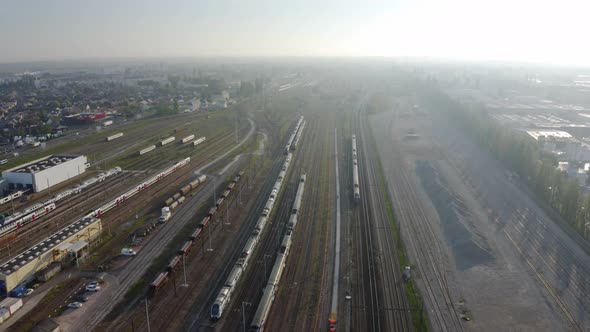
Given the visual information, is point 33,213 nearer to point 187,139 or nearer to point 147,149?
point 147,149

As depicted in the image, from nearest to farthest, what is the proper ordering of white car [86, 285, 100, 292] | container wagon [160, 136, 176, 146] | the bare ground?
the bare ground < white car [86, 285, 100, 292] < container wagon [160, 136, 176, 146]

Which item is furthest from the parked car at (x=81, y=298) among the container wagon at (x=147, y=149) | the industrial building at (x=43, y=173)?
the container wagon at (x=147, y=149)

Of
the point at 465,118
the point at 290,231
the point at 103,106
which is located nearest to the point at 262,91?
the point at 103,106

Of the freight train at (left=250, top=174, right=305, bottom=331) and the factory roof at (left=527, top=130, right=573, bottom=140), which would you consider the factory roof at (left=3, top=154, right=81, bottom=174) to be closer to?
the freight train at (left=250, top=174, right=305, bottom=331)

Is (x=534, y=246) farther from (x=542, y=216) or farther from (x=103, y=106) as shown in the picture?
(x=103, y=106)

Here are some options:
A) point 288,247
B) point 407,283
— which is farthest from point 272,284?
point 407,283

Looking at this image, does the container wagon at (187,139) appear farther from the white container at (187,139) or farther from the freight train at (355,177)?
the freight train at (355,177)

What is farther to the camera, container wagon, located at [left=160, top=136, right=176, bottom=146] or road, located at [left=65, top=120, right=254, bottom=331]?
container wagon, located at [left=160, top=136, right=176, bottom=146]

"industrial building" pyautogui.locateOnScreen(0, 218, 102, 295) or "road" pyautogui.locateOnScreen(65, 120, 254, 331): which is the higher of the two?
"industrial building" pyautogui.locateOnScreen(0, 218, 102, 295)

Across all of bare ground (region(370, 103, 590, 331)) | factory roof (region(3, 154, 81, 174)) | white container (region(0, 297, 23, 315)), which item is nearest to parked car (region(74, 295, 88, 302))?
white container (region(0, 297, 23, 315))
